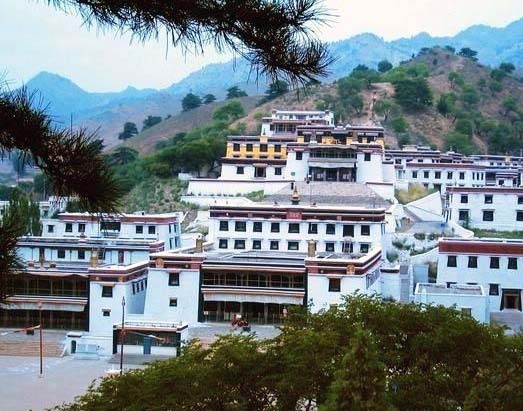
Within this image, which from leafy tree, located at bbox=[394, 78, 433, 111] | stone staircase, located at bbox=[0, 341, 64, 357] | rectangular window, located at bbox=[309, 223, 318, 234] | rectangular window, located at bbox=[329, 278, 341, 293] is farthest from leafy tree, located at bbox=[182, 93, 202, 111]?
rectangular window, located at bbox=[329, 278, 341, 293]

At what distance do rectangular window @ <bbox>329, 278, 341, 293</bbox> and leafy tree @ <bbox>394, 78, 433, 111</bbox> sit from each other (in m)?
40.1

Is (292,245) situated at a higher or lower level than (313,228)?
lower

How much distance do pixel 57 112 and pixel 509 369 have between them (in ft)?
31.0

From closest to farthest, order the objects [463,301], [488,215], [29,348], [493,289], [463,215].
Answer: [463,301]
[29,348]
[493,289]
[488,215]
[463,215]

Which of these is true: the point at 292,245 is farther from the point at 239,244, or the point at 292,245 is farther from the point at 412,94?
the point at 412,94

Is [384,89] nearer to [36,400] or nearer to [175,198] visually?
[175,198]

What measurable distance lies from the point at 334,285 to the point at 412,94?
4043 centimetres

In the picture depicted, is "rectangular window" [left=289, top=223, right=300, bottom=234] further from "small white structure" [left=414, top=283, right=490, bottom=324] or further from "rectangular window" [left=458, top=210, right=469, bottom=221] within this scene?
"rectangular window" [left=458, top=210, right=469, bottom=221]

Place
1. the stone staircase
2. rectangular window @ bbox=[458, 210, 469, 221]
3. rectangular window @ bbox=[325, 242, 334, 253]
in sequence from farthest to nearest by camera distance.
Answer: rectangular window @ bbox=[458, 210, 469, 221]
rectangular window @ bbox=[325, 242, 334, 253]
the stone staircase

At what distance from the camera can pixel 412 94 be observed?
61031 millimetres

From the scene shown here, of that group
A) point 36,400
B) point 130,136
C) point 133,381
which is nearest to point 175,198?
point 36,400

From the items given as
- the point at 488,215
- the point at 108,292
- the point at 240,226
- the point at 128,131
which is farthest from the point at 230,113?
the point at 108,292

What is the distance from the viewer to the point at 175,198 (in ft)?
134

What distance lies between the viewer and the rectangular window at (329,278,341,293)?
23.2 meters
